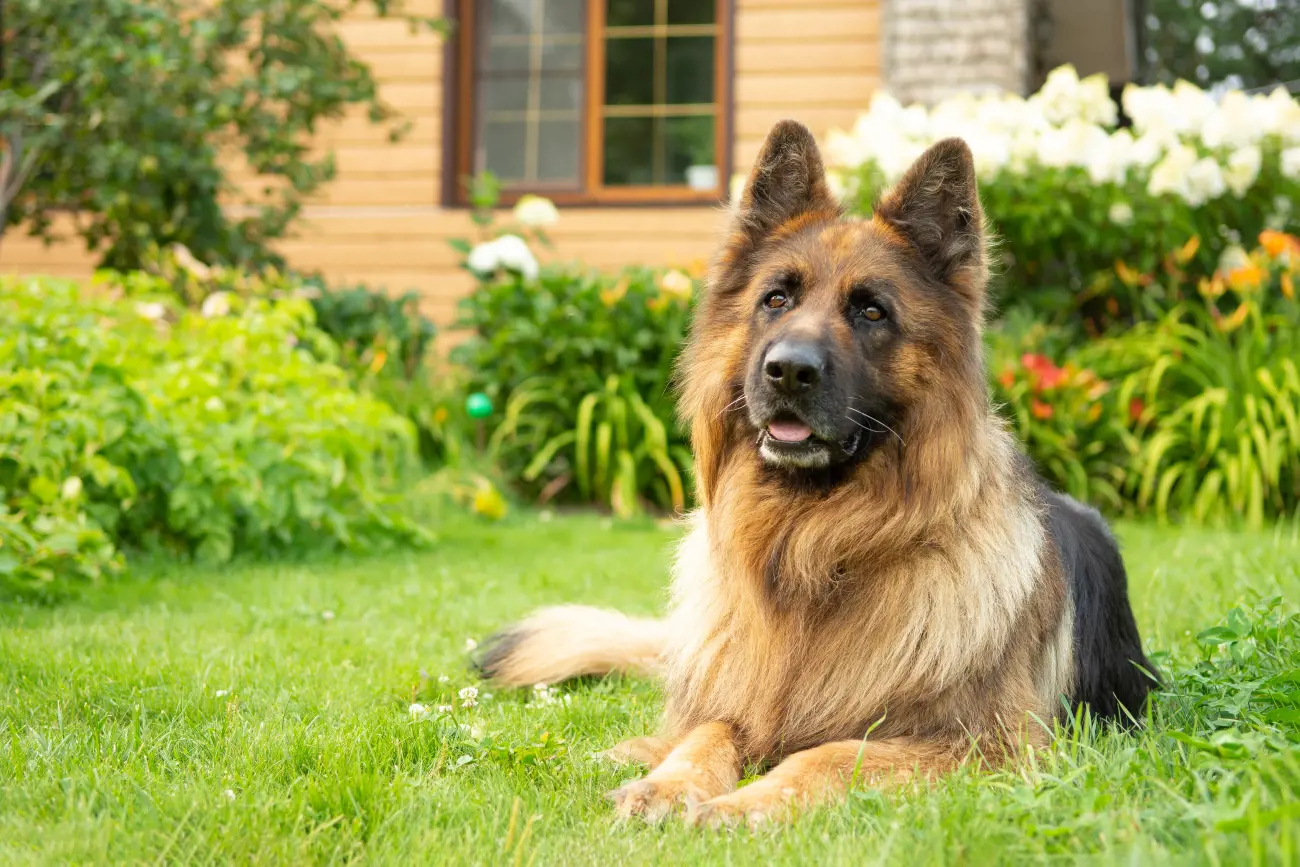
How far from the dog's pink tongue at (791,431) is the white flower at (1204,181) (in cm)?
598

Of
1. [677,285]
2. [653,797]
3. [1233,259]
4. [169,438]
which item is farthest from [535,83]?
[653,797]

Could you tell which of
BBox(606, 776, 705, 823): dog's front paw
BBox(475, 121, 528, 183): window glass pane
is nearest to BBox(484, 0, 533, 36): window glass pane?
BBox(475, 121, 528, 183): window glass pane

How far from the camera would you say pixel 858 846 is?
7.20ft

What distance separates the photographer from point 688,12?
422 inches

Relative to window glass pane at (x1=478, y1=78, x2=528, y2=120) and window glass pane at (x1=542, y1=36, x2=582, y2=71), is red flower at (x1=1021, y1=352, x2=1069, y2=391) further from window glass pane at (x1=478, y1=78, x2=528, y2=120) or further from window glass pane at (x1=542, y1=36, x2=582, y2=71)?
window glass pane at (x1=478, y1=78, x2=528, y2=120)

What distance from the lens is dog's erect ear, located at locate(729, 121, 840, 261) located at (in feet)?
11.0

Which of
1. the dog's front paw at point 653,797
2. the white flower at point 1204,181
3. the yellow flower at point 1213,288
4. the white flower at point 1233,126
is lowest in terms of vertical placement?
the dog's front paw at point 653,797

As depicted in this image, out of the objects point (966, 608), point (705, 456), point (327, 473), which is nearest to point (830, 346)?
point (705, 456)

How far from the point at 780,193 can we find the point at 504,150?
790 centimetres

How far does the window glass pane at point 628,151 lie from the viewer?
35.1ft

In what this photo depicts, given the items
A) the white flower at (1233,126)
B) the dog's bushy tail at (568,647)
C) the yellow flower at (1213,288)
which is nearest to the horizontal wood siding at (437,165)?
the white flower at (1233,126)

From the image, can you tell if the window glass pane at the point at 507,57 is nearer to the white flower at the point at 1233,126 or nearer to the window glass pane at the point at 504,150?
the window glass pane at the point at 504,150

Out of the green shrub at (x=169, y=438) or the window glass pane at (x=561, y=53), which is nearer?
the green shrub at (x=169, y=438)

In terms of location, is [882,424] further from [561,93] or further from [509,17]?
[509,17]
